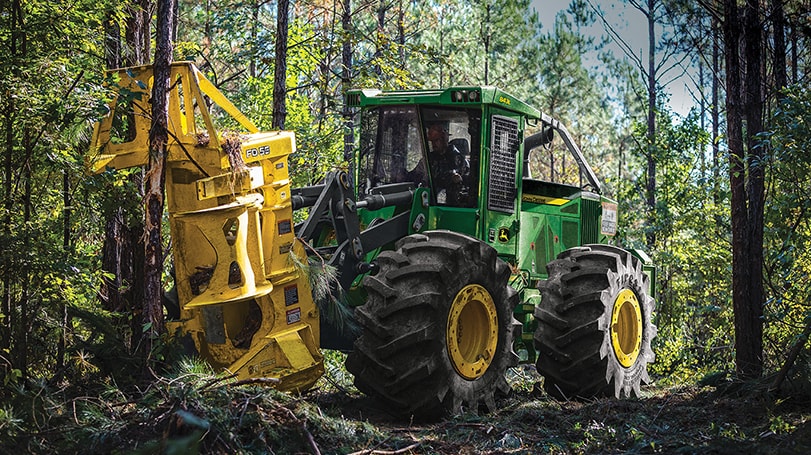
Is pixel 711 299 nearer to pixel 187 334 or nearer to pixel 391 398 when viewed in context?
pixel 391 398

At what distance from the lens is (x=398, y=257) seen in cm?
754

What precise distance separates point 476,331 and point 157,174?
326 cm

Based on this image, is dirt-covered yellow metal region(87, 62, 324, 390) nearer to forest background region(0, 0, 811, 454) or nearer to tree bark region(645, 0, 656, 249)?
forest background region(0, 0, 811, 454)

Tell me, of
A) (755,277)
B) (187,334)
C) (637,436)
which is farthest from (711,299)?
(187,334)

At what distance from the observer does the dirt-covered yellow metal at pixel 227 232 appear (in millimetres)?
6844

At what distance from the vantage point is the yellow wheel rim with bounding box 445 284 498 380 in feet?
26.2

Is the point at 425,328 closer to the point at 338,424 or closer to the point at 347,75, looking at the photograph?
the point at 338,424

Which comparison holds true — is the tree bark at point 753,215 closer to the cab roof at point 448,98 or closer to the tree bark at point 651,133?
the cab roof at point 448,98

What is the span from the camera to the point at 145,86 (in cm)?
721

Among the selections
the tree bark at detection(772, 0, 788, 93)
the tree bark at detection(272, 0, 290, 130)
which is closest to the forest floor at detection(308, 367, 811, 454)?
the tree bark at detection(772, 0, 788, 93)

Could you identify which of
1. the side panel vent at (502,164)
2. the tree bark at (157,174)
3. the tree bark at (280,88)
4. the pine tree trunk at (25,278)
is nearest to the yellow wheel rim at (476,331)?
the side panel vent at (502,164)

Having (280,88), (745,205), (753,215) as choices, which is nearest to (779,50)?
(745,205)

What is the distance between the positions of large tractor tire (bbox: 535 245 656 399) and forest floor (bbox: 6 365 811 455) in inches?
24.5

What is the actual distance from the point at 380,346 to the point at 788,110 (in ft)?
16.6
